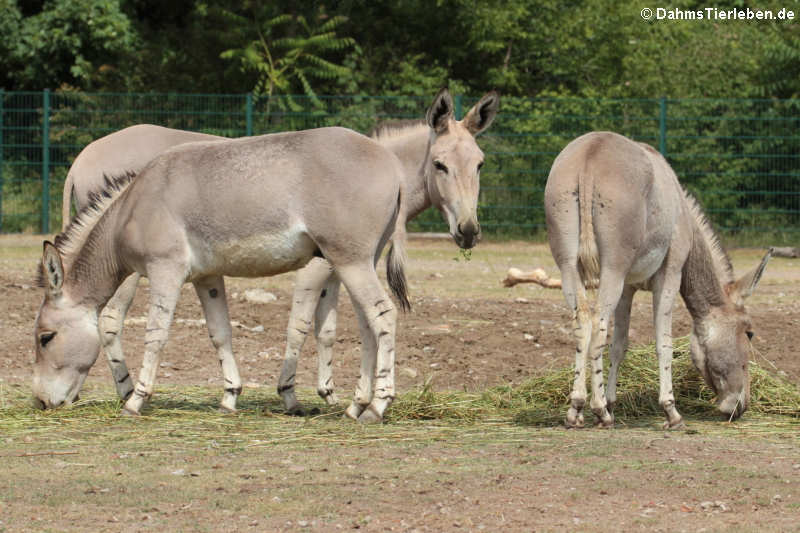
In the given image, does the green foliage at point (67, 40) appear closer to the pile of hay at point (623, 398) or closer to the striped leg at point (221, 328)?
the striped leg at point (221, 328)

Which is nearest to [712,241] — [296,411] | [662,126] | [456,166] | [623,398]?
[623,398]

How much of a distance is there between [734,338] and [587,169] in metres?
1.81

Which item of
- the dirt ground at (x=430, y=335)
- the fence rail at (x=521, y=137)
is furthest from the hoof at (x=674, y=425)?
the fence rail at (x=521, y=137)

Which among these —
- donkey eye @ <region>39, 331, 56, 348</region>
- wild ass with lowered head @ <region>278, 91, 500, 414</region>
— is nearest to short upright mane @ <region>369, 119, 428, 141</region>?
wild ass with lowered head @ <region>278, 91, 500, 414</region>

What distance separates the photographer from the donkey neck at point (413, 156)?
8352mm

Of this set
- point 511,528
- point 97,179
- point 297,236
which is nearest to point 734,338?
point 297,236

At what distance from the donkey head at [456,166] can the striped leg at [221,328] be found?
164cm

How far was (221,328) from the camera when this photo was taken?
8.23 metres

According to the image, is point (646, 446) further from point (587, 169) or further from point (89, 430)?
point (89, 430)

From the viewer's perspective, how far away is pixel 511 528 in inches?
201

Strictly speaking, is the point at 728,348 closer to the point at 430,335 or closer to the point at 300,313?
the point at 300,313

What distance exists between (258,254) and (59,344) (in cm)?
154

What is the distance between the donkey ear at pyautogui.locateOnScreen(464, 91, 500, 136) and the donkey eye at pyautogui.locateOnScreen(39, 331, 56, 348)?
3.18 m

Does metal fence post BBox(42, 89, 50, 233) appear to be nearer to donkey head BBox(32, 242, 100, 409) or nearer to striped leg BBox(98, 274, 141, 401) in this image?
striped leg BBox(98, 274, 141, 401)
